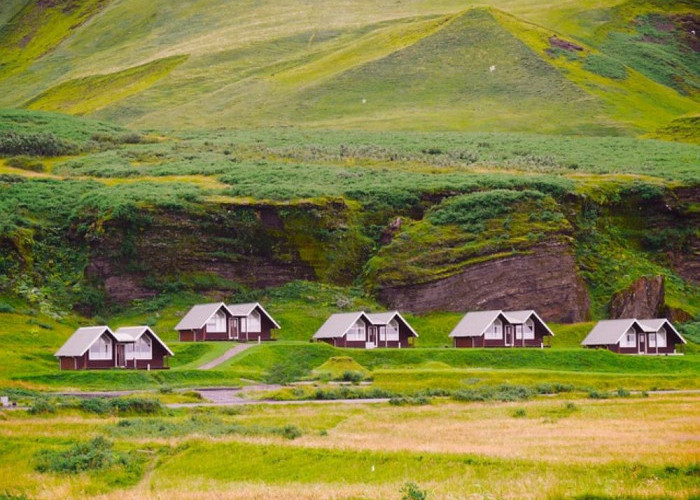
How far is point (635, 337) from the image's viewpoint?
95312 mm

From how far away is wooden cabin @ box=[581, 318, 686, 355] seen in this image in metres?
94.2

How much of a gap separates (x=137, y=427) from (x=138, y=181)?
78.8 meters

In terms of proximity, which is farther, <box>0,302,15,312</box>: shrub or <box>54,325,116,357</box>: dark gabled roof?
<box>0,302,15,312</box>: shrub

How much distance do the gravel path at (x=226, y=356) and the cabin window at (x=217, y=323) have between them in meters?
6.25

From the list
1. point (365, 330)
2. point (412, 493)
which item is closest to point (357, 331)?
point (365, 330)

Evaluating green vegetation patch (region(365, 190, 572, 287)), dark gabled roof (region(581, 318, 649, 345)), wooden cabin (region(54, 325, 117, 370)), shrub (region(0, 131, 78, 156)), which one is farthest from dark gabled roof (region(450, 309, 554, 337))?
shrub (region(0, 131, 78, 156))

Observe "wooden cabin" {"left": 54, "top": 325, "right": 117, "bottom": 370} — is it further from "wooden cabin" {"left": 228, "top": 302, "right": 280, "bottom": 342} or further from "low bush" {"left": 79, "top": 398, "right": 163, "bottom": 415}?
"low bush" {"left": 79, "top": 398, "right": 163, "bottom": 415}

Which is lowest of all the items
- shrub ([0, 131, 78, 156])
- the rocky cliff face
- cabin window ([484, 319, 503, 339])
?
cabin window ([484, 319, 503, 339])

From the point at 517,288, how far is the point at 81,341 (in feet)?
124

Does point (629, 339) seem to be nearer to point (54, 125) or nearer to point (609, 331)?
point (609, 331)

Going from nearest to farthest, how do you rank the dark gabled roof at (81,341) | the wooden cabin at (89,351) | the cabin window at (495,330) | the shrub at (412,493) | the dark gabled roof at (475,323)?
the shrub at (412,493) < the dark gabled roof at (81,341) < the wooden cabin at (89,351) < the dark gabled roof at (475,323) < the cabin window at (495,330)

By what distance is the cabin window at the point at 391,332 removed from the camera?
9669cm

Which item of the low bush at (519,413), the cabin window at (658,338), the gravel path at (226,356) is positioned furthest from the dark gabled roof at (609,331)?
the low bush at (519,413)

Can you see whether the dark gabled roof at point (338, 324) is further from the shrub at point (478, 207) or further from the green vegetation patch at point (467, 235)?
the shrub at point (478, 207)
